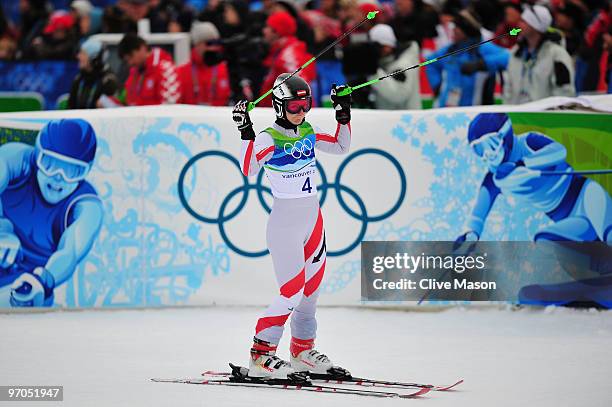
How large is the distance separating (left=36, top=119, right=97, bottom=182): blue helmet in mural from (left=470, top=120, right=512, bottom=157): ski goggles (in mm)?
3485

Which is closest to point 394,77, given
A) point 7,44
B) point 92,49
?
point 92,49

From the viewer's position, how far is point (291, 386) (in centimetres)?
941

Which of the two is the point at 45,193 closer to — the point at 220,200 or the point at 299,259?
the point at 220,200

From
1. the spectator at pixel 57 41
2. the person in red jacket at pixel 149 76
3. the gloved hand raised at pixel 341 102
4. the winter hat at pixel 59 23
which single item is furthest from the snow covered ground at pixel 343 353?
the winter hat at pixel 59 23

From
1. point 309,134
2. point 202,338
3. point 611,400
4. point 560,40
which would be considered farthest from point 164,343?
point 560,40

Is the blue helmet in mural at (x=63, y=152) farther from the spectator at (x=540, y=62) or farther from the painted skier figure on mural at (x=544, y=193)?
the spectator at (x=540, y=62)

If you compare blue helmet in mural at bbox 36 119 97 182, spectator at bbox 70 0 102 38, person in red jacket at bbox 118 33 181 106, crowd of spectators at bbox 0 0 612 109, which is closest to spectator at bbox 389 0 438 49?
crowd of spectators at bbox 0 0 612 109

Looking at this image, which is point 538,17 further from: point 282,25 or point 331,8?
point 331,8

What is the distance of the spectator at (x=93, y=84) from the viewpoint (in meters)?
14.8

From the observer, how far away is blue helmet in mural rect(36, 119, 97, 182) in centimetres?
1242

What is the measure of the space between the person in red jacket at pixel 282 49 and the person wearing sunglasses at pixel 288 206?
491 centimetres

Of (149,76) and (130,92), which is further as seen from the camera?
(130,92)

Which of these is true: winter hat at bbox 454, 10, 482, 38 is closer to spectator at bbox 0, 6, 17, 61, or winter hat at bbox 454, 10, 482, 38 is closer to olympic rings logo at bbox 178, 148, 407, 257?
olympic rings logo at bbox 178, 148, 407, 257

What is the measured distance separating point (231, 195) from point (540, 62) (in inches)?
141
